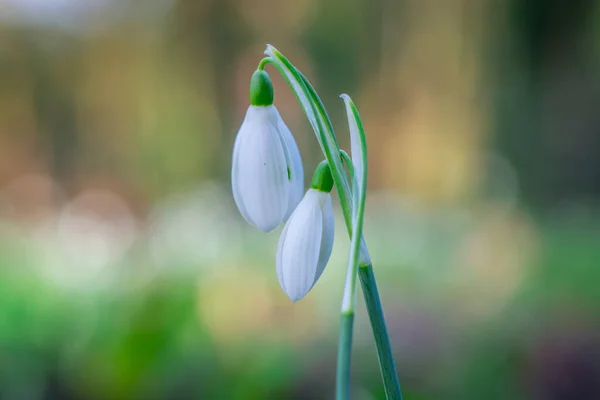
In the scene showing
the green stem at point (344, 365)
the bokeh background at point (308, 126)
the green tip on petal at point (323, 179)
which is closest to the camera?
the green stem at point (344, 365)

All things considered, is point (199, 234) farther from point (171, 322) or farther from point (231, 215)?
point (171, 322)

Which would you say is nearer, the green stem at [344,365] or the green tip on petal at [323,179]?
the green stem at [344,365]

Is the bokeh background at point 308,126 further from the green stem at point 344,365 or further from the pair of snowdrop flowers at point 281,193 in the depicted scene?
the green stem at point 344,365

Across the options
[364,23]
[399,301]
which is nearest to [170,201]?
[364,23]

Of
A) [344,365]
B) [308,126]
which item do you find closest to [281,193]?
[344,365]

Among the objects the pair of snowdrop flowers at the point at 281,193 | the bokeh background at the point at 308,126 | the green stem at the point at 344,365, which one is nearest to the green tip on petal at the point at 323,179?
the pair of snowdrop flowers at the point at 281,193

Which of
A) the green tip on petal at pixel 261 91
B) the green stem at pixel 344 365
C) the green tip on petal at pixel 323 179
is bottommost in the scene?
the green stem at pixel 344 365

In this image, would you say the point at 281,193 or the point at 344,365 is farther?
the point at 281,193

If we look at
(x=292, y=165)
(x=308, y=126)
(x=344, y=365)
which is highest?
(x=308, y=126)

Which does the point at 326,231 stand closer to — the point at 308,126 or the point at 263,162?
the point at 263,162
